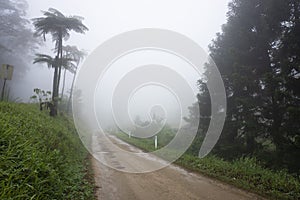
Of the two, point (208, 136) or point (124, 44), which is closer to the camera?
point (208, 136)

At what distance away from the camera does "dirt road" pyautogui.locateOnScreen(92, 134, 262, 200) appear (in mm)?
4629

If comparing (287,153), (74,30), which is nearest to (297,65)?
(287,153)

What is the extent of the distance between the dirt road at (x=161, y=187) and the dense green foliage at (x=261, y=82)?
333cm

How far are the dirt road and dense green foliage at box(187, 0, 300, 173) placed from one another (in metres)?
3.33

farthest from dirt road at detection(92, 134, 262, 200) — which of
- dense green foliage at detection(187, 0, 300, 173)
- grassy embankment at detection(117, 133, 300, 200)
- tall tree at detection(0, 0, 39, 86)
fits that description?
tall tree at detection(0, 0, 39, 86)

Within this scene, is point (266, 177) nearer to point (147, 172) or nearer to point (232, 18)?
point (147, 172)

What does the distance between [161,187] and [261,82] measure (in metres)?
6.65

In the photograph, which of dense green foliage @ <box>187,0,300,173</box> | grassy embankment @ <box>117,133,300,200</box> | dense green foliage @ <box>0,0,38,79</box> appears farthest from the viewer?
dense green foliage @ <box>0,0,38,79</box>

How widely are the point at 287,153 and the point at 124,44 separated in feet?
35.7

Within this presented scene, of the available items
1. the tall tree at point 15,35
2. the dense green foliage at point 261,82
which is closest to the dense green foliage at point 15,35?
the tall tree at point 15,35

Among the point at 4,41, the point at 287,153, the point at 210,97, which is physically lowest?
the point at 287,153

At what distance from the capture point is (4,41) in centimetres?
3244

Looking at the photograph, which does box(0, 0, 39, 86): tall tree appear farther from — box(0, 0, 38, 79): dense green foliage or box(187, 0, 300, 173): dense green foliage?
box(187, 0, 300, 173): dense green foliage

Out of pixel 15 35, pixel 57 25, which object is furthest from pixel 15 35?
pixel 57 25
